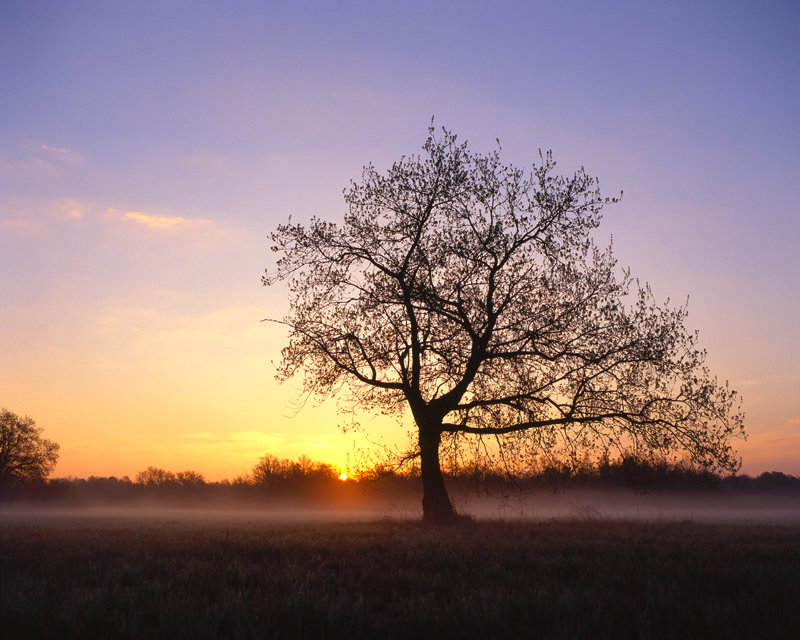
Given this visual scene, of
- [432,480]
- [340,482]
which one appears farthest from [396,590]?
[340,482]

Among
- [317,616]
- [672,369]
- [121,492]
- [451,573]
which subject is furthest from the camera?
[121,492]

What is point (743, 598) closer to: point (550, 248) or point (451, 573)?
point (451, 573)

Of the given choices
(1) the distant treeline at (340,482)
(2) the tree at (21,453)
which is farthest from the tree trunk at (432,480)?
(2) the tree at (21,453)

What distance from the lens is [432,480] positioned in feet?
74.0

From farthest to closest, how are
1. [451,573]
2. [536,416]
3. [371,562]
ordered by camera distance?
[536,416] → [371,562] → [451,573]

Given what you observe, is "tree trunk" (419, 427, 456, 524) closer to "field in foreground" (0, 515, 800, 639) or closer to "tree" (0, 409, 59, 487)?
"field in foreground" (0, 515, 800, 639)

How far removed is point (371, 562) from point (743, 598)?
5205 millimetres

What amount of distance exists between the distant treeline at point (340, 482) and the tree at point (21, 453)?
4051 mm

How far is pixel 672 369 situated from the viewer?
20812 millimetres

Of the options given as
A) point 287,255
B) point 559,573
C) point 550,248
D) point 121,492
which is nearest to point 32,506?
point 121,492

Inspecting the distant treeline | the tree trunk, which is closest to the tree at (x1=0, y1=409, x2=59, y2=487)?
the distant treeline

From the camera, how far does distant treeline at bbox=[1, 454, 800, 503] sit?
21562 mm

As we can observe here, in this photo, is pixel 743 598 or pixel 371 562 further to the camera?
pixel 371 562

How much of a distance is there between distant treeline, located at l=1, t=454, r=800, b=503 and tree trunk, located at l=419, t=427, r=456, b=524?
647mm
